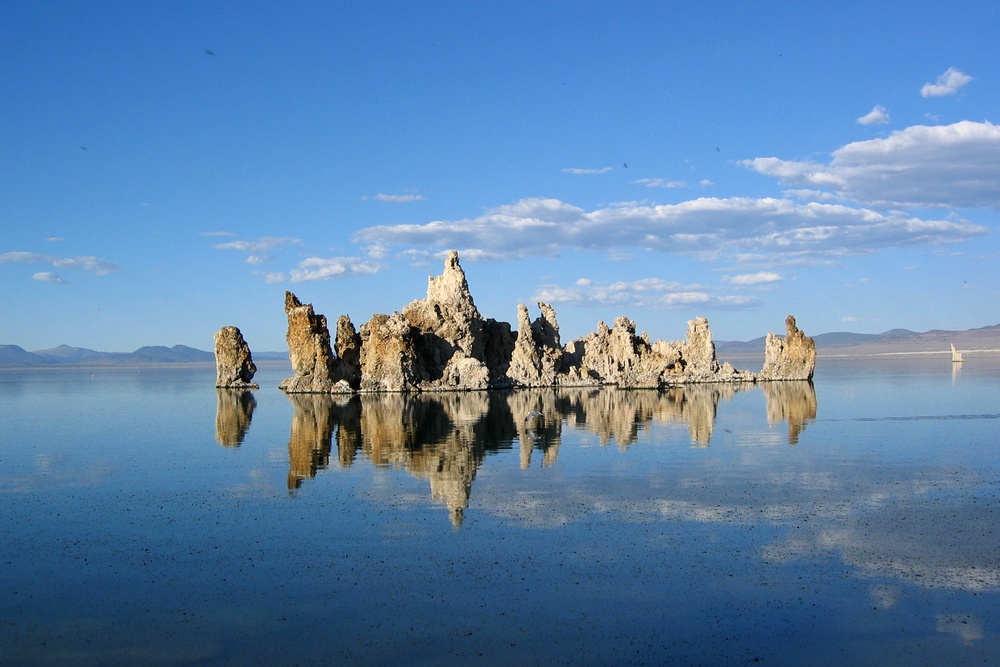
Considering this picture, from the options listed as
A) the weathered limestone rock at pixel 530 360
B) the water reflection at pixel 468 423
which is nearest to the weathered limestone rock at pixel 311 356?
the water reflection at pixel 468 423

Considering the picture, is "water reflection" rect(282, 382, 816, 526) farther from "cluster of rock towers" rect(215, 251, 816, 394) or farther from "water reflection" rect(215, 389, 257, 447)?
"cluster of rock towers" rect(215, 251, 816, 394)

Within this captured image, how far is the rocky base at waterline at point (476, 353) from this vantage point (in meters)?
78.2

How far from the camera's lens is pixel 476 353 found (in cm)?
8438

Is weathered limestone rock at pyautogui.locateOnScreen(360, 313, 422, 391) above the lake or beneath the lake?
above

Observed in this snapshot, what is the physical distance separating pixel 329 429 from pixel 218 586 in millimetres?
26770

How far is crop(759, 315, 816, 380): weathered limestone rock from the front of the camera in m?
87.6

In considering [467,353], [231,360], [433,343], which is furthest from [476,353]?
[231,360]

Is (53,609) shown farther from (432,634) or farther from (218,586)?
(432,634)

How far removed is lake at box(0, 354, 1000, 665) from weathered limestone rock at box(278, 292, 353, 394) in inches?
1779

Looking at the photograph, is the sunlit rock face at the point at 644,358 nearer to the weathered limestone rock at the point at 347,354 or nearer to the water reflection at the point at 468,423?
the water reflection at the point at 468,423

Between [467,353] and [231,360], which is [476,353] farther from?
[231,360]

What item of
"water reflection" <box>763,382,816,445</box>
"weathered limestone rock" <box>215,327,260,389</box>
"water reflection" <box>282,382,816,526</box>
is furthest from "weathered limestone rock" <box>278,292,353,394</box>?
"water reflection" <box>763,382,816,445</box>

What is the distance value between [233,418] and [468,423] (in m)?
15.4

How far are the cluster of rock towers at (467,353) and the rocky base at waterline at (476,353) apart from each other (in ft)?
0.34
